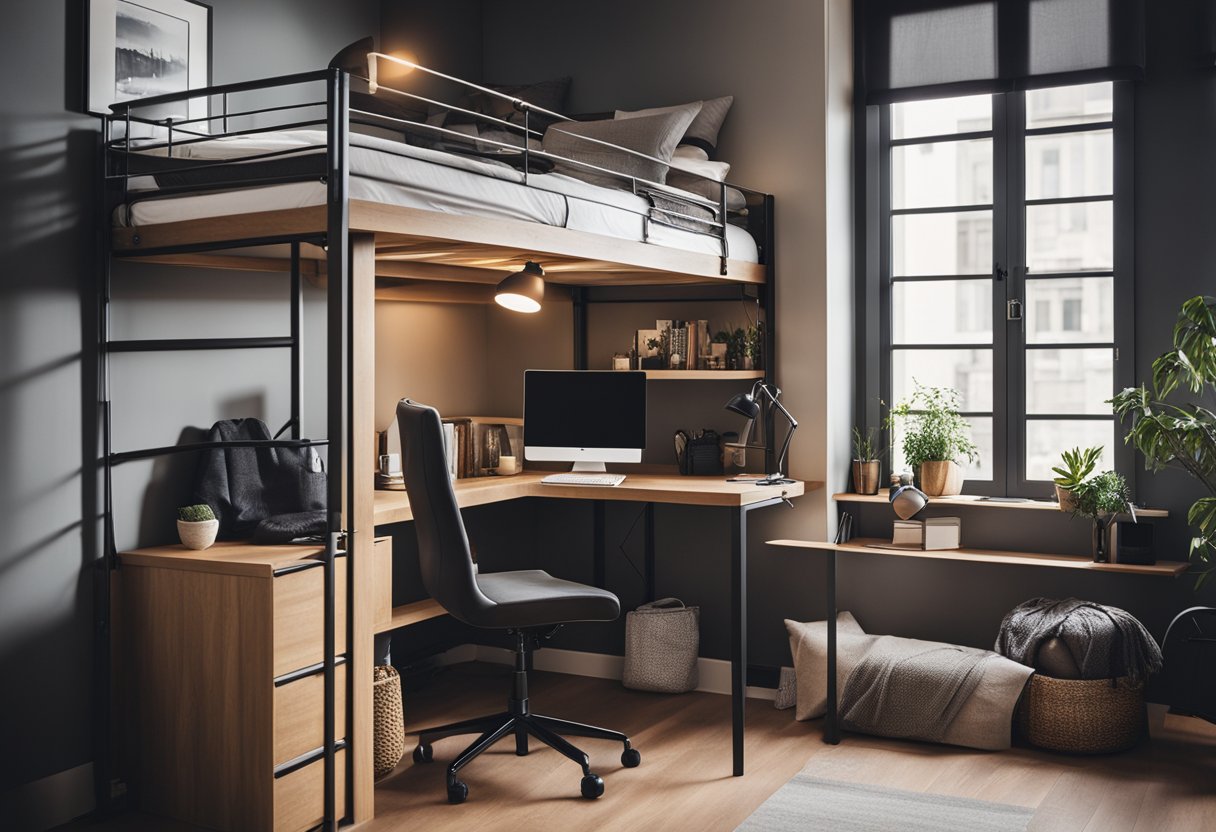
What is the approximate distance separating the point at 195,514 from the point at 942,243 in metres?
3.01

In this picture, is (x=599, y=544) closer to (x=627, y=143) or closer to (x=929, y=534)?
(x=929, y=534)


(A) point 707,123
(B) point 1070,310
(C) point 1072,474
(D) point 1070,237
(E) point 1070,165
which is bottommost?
(C) point 1072,474

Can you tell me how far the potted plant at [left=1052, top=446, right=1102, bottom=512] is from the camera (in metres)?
4.15

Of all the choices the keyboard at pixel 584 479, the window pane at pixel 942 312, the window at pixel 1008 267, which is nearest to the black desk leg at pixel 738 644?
the keyboard at pixel 584 479

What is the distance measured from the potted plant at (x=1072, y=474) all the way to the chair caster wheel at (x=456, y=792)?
2.28 m

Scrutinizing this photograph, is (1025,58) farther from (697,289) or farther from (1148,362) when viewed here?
(697,289)

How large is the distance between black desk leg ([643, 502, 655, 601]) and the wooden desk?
1.00ft

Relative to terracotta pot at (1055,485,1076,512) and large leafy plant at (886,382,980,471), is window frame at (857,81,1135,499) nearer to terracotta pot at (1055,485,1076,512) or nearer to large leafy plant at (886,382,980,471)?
large leafy plant at (886,382,980,471)

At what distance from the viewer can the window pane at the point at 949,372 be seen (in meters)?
4.63

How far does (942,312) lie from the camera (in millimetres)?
4707

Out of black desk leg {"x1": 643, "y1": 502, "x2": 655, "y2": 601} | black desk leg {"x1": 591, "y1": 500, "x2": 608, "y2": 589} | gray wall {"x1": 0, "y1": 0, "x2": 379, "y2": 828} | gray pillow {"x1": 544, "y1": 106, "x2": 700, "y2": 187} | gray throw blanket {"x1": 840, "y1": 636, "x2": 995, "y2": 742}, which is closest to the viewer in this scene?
gray wall {"x1": 0, "y1": 0, "x2": 379, "y2": 828}

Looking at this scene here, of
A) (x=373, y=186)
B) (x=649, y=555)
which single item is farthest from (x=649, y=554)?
(x=373, y=186)

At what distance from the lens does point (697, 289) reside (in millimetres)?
4855

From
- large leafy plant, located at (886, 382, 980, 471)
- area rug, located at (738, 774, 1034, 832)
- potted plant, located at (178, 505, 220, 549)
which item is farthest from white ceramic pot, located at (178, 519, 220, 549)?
large leafy plant, located at (886, 382, 980, 471)
